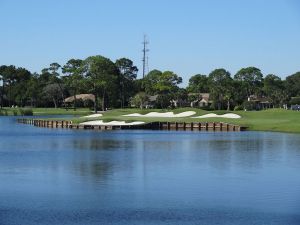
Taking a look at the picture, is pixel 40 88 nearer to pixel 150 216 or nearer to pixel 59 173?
pixel 59 173

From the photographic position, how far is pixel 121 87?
172 meters

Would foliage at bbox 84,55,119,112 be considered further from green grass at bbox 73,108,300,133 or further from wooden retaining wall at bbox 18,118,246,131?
wooden retaining wall at bbox 18,118,246,131

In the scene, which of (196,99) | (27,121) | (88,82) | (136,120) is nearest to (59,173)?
(136,120)

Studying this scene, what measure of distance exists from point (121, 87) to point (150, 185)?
142 meters

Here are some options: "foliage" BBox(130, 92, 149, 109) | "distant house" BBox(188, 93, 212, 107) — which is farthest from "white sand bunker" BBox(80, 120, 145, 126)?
"distant house" BBox(188, 93, 212, 107)

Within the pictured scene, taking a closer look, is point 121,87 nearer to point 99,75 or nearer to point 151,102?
point 151,102

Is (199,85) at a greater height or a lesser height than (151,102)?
greater

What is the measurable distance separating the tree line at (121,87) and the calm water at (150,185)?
90889 millimetres

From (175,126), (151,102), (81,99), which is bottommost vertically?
(175,126)

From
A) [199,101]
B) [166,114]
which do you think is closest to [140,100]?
[199,101]

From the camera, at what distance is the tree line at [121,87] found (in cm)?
14375

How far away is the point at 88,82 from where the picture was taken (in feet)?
463

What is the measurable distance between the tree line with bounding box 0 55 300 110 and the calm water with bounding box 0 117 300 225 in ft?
298

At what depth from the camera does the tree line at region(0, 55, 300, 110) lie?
144m
